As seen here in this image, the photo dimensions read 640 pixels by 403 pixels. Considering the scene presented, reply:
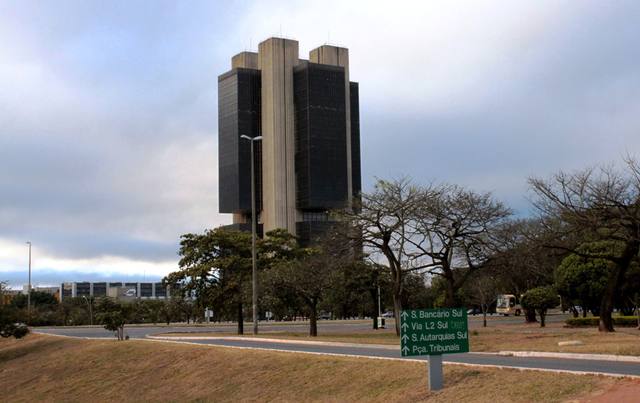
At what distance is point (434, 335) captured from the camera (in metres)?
16.2

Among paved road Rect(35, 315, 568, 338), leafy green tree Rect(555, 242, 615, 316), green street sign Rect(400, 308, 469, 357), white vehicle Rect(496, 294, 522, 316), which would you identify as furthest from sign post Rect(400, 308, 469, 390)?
white vehicle Rect(496, 294, 522, 316)

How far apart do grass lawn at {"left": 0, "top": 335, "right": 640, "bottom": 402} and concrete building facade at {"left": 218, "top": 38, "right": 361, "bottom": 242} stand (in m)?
91.1

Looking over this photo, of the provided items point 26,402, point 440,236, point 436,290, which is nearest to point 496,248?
point 440,236

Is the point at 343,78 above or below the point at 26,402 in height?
above

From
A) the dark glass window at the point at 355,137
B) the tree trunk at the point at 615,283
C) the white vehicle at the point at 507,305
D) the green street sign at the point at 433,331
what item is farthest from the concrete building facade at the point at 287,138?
the green street sign at the point at 433,331

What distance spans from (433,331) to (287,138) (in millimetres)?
119843

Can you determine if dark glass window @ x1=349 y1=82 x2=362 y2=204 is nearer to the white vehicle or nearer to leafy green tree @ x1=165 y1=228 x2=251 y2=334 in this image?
the white vehicle

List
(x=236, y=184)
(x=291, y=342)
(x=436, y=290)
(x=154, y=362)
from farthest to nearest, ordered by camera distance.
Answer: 1. (x=236, y=184)
2. (x=436, y=290)
3. (x=291, y=342)
4. (x=154, y=362)

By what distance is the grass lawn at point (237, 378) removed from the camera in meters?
15.0

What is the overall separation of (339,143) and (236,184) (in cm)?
2076

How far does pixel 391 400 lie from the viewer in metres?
16.7

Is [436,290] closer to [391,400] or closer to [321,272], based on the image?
[321,272]

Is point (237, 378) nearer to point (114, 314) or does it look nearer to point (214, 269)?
point (114, 314)

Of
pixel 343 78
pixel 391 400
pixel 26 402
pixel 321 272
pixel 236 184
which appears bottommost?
pixel 26 402
